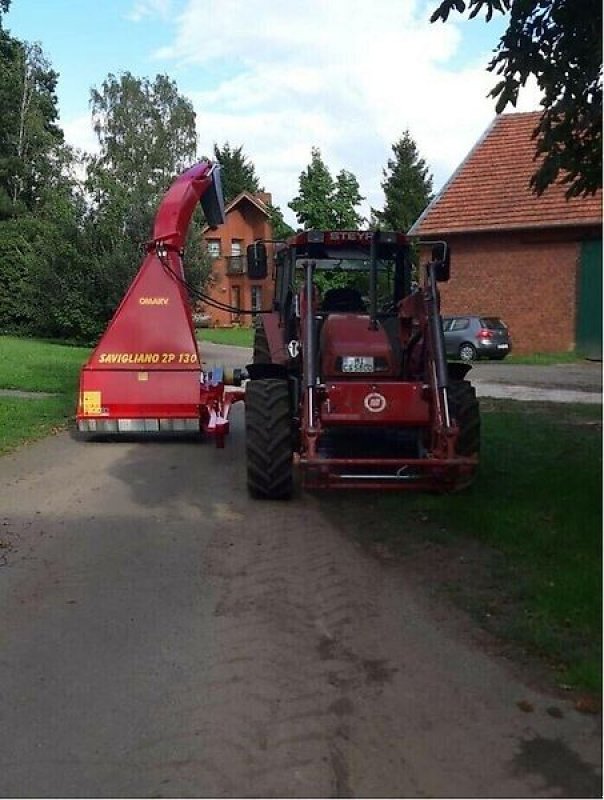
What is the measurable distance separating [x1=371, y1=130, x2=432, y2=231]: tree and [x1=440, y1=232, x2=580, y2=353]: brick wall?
104 feet

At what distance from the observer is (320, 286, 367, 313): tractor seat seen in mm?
10094

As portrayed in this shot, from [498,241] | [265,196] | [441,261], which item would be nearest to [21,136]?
[265,196]

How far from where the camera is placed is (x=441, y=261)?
9.34 metres

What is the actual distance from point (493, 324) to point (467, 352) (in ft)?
3.46

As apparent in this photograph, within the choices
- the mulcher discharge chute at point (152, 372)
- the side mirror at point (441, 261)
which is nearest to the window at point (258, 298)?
the mulcher discharge chute at point (152, 372)

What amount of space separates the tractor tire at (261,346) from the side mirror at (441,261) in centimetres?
279

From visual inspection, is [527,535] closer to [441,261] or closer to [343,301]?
[441,261]

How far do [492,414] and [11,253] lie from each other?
31.5 meters

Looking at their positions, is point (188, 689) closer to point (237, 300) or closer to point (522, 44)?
point (522, 44)

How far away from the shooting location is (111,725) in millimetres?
4285

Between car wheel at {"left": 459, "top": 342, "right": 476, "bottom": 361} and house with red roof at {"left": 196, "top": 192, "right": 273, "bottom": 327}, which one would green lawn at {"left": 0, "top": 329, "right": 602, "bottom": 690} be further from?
house with red roof at {"left": 196, "top": 192, "right": 273, "bottom": 327}

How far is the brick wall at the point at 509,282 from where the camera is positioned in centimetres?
2627

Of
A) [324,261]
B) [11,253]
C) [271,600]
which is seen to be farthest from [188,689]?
[11,253]

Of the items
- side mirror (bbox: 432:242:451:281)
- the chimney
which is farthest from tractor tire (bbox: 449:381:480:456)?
the chimney
